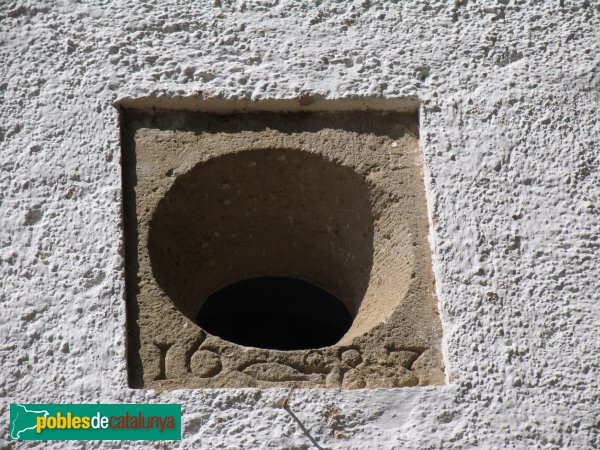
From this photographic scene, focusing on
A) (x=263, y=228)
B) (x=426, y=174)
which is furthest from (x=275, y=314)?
(x=426, y=174)

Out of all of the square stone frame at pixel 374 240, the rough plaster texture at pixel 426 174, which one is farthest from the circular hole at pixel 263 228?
the rough plaster texture at pixel 426 174

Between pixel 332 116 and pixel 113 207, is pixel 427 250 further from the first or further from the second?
pixel 113 207

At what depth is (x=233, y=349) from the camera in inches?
126

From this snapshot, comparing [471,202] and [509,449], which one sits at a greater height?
[471,202]

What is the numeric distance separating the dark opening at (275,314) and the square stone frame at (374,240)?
0.58m

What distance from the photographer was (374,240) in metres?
3.52

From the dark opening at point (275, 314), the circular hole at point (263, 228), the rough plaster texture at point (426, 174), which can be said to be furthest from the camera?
the dark opening at point (275, 314)

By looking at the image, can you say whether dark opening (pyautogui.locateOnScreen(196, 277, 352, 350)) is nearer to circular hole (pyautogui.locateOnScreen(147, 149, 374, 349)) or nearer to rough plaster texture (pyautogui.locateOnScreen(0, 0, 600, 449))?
circular hole (pyautogui.locateOnScreen(147, 149, 374, 349))

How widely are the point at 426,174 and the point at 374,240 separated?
0.80 feet

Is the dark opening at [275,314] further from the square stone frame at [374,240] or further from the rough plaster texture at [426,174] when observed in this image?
the rough plaster texture at [426,174]

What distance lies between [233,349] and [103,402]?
35cm

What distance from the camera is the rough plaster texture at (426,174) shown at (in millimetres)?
3068

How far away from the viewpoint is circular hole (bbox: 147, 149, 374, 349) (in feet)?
11.4

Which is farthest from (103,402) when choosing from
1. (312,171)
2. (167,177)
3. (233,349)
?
(312,171)
